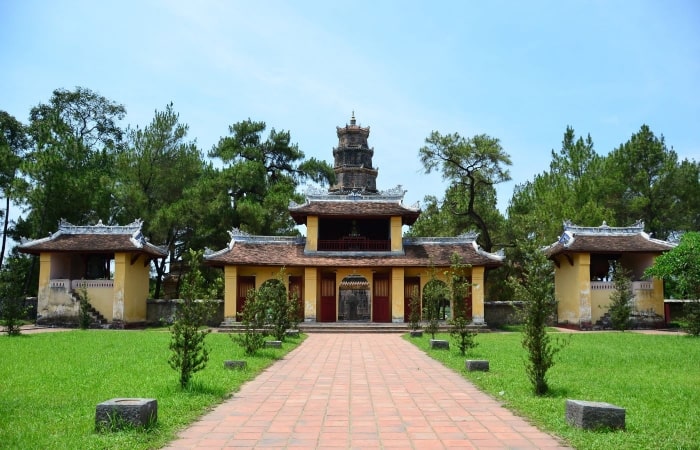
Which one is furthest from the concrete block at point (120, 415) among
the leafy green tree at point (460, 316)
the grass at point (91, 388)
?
the leafy green tree at point (460, 316)

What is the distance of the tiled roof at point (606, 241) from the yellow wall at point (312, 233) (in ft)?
37.9

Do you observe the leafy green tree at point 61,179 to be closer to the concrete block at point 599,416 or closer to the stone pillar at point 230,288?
the stone pillar at point 230,288

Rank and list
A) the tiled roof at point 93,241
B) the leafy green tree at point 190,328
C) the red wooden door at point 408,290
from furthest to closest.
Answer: the red wooden door at point 408,290 → the tiled roof at point 93,241 → the leafy green tree at point 190,328

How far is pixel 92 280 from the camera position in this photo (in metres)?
28.7

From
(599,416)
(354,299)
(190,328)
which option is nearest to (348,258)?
(354,299)

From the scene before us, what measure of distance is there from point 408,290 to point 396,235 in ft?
9.14

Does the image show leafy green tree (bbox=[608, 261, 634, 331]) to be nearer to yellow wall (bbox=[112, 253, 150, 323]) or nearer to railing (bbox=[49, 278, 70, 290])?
yellow wall (bbox=[112, 253, 150, 323])

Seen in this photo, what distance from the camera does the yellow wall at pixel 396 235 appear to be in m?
30.1

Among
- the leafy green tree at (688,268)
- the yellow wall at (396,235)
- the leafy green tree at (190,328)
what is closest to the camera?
the leafy green tree at (190,328)

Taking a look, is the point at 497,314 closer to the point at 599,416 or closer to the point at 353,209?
the point at 353,209

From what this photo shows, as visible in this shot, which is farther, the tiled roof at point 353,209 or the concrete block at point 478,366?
the tiled roof at point 353,209

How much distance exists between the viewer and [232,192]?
37500mm

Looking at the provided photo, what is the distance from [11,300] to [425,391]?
56.7 ft

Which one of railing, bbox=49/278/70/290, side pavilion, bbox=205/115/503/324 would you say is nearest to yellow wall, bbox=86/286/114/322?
railing, bbox=49/278/70/290
